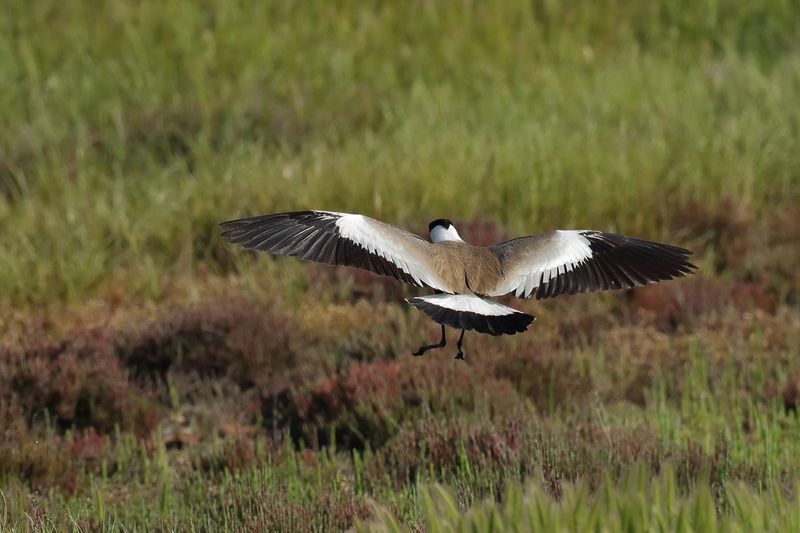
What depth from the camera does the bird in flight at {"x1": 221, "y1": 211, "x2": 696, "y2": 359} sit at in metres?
3.79

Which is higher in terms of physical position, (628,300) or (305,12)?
(305,12)

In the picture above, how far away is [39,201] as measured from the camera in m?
8.65

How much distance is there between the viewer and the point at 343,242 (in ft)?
12.9

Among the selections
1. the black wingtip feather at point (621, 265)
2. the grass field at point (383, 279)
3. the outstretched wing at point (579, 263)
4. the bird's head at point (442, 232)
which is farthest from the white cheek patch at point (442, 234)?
the grass field at point (383, 279)

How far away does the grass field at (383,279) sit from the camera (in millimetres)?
4789

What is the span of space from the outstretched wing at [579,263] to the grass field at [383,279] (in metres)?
0.60

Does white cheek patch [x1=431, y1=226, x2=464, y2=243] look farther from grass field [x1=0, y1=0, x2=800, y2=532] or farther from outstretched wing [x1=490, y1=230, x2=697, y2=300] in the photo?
grass field [x1=0, y1=0, x2=800, y2=532]

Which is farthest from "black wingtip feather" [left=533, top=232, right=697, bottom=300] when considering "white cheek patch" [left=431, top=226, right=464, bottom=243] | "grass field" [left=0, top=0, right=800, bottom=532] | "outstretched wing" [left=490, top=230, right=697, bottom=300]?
"grass field" [left=0, top=0, right=800, bottom=532]

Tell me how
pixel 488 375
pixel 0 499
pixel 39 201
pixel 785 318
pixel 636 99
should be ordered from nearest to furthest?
pixel 0 499, pixel 488 375, pixel 785 318, pixel 39 201, pixel 636 99

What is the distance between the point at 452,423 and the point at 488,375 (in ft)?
2.87

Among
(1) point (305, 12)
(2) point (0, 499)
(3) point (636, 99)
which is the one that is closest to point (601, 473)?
(2) point (0, 499)

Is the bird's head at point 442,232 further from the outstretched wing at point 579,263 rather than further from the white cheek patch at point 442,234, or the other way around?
the outstretched wing at point 579,263

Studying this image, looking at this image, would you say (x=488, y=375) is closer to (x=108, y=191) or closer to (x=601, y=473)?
(x=601, y=473)

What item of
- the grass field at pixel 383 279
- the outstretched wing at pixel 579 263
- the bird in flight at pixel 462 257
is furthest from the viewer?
the grass field at pixel 383 279
